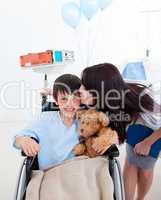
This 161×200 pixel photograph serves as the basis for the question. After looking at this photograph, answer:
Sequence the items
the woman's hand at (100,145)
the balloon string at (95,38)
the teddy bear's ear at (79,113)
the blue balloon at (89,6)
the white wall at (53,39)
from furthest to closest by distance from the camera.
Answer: the balloon string at (95,38) < the white wall at (53,39) < the blue balloon at (89,6) < the teddy bear's ear at (79,113) < the woman's hand at (100,145)

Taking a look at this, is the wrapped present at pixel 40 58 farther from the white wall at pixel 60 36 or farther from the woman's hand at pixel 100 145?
the white wall at pixel 60 36

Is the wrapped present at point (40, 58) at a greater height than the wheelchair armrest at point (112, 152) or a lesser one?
greater

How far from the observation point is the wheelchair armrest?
1345 millimetres

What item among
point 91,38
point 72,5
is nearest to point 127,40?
point 91,38

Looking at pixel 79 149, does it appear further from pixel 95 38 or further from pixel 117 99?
pixel 95 38

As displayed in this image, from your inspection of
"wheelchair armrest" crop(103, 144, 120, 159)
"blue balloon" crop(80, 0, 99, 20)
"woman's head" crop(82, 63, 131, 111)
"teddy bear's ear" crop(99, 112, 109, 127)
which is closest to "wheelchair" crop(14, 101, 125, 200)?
"wheelchair armrest" crop(103, 144, 120, 159)

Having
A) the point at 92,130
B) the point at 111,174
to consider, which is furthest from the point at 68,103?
the point at 111,174

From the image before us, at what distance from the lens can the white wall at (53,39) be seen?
120 inches

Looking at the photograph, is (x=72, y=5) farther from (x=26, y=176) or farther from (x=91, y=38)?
(x=26, y=176)

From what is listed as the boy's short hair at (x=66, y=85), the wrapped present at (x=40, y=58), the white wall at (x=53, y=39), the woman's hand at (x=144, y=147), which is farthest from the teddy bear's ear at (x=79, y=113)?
the white wall at (x=53, y=39)

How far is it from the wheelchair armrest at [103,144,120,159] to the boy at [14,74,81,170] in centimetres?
20

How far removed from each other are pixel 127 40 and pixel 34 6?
3.26 ft

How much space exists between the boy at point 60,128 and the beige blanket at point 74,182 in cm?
10

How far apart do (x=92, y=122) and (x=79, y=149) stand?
0.49 feet
